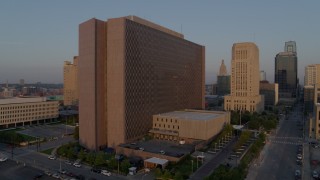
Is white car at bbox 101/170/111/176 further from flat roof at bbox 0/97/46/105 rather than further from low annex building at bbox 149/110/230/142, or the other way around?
flat roof at bbox 0/97/46/105

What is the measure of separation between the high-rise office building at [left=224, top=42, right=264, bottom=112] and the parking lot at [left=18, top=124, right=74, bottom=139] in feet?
286

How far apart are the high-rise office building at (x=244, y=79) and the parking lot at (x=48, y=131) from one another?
8729cm

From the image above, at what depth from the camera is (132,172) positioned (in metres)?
55.9

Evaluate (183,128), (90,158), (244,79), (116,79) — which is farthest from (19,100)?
(244,79)

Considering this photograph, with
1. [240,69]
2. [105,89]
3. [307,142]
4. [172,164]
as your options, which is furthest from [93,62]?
[240,69]

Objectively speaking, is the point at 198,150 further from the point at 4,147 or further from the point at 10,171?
the point at 4,147

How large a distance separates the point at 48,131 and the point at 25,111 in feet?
71.2

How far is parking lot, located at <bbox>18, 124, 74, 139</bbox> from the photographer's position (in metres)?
98.1

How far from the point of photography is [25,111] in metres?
121

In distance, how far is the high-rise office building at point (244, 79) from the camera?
152750 millimetres

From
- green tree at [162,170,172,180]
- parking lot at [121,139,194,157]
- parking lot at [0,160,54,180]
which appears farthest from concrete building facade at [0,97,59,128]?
green tree at [162,170,172,180]

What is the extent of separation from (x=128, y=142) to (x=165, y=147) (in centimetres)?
974

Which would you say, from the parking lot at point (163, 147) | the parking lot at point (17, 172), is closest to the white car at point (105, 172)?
the parking lot at point (17, 172)

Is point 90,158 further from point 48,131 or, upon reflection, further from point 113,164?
point 48,131
